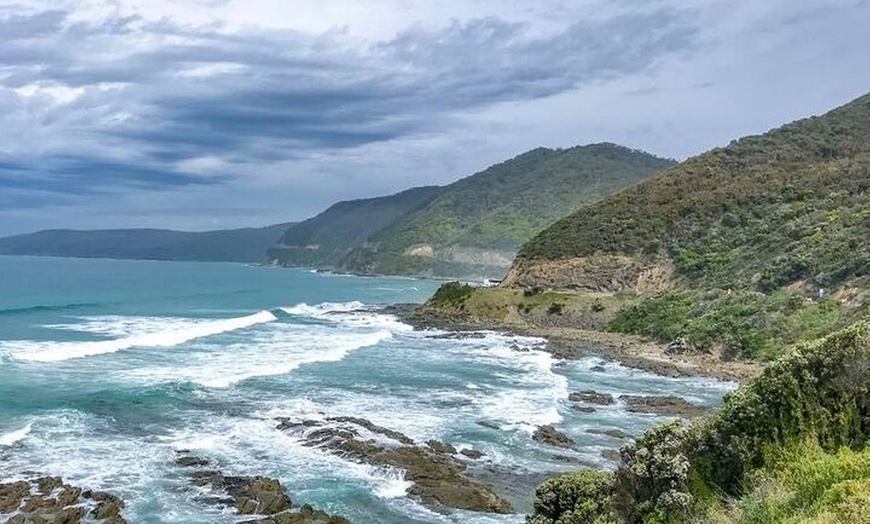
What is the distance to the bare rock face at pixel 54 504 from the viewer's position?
19.6m

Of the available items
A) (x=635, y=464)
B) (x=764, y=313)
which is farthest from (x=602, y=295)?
(x=635, y=464)

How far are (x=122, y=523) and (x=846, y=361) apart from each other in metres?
16.5

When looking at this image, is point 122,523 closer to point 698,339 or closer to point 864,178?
point 698,339

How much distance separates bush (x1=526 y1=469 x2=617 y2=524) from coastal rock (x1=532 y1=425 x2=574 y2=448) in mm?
10129

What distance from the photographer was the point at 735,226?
72.5m

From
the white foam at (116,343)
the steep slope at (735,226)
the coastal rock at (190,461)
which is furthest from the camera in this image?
the steep slope at (735,226)

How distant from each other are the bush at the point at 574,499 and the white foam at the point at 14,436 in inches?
735

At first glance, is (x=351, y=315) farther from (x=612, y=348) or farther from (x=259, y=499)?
(x=259, y=499)

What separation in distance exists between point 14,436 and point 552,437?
60.7ft

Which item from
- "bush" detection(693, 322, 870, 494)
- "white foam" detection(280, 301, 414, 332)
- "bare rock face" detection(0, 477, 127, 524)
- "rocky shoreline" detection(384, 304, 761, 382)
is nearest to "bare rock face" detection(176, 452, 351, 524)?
"bare rock face" detection(0, 477, 127, 524)

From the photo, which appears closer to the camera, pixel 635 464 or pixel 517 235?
pixel 635 464

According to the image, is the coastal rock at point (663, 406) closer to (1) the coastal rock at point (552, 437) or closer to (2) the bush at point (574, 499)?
(1) the coastal rock at point (552, 437)

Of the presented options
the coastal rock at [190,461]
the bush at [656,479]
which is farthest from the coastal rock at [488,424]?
the bush at [656,479]

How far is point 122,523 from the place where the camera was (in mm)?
19516
